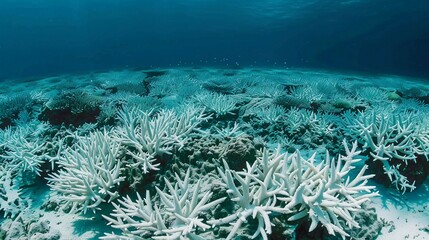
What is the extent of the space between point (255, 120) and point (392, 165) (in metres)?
2.40

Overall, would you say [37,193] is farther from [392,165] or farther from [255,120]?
[392,165]

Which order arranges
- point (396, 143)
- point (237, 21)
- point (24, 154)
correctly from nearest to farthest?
point (396, 143) → point (24, 154) → point (237, 21)

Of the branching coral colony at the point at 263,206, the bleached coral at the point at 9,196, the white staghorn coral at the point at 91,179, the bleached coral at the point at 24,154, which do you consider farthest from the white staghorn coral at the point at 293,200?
the bleached coral at the point at 24,154

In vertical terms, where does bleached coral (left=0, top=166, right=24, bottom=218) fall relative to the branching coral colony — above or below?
below

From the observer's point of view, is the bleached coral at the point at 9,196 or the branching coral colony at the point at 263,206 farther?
the bleached coral at the point at 9,196

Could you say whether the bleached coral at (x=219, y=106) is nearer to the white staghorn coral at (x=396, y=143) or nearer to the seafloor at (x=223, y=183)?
the seafloor at (x=223, y=183)

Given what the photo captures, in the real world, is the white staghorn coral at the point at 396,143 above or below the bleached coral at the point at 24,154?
above

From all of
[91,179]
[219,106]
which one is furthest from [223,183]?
[219,106]

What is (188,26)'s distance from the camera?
259 ft

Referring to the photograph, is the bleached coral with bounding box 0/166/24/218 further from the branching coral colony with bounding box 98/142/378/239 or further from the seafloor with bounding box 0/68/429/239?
the branching coral colony with bounding box 98/142/378/239

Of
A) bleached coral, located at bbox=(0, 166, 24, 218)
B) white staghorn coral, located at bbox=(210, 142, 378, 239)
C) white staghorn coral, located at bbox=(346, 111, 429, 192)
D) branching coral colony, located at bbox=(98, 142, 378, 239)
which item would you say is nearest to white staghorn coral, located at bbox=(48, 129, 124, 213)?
branching coral colony, located at bbox=(98, 142, 378, 239)

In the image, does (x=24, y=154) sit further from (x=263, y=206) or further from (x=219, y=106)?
(x=263, y=206)

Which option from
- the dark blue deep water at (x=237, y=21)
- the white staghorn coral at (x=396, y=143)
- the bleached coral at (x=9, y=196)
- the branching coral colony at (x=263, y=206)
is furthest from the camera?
the dark blue deep water at (x=237, y=21)

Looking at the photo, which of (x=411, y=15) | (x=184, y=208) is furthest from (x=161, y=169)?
(x=411, y=15)
